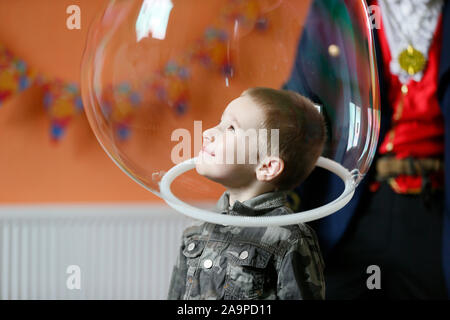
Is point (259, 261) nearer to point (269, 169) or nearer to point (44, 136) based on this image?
point (269, 169)

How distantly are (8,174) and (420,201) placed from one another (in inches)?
51.6

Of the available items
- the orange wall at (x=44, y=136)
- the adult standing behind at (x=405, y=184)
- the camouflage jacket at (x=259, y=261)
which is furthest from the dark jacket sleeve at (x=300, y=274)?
the orange wall at (x=44, y=136)

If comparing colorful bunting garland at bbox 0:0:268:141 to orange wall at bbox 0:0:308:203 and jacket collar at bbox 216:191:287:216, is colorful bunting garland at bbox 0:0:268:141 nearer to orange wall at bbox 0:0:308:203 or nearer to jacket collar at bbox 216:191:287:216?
jacket collar at bbox 216:191:287:216

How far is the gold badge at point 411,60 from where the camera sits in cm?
106

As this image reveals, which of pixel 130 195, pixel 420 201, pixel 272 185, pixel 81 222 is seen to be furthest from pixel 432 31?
pixel 81 222

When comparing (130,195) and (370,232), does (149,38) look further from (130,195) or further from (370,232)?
(130,195)

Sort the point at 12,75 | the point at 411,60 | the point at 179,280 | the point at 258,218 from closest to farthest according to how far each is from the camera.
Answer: the point at 258,218 < the point at 179,280 < the point at 411,60 < the point at 12,75

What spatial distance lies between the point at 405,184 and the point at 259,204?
2.28ft

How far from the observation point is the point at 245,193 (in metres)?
0.53

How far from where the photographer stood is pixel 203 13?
48cm

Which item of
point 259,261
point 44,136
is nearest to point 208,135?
point 259,261

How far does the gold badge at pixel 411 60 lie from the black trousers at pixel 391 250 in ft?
0.84

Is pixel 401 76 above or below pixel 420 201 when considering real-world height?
above
